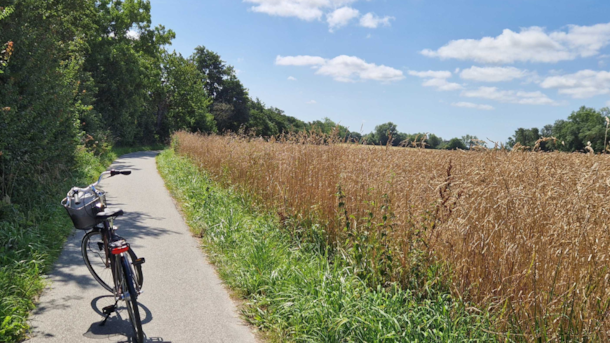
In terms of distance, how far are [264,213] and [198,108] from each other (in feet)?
155

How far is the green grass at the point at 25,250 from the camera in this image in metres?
4.09

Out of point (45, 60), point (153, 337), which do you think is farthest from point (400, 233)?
point (45, 60)

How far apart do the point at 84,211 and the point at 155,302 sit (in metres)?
1.44

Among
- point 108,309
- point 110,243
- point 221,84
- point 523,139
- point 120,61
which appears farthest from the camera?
point 221,84

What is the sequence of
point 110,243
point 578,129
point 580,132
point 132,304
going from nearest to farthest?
point 132,304
point 110,243
point 580,132
point 578,129

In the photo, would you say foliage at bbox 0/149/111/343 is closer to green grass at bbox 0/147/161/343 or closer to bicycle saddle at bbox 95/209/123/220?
green grass at bbox 0/147/161/343

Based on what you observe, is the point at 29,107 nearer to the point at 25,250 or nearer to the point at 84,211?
the point at 25,250

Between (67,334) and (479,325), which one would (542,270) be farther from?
(67,334)

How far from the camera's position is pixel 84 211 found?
411 cm

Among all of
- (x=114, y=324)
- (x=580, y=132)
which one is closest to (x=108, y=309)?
(x=114, y=324)

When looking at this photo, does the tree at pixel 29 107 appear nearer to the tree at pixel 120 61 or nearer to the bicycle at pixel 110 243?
the bicycle at pixel 110 243

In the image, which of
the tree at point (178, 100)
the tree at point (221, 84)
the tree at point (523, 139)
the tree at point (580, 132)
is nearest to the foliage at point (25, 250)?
the tree at point (523, 139)

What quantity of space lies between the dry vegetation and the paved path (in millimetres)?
1657

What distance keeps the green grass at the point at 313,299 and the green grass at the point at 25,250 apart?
2.29 metres
